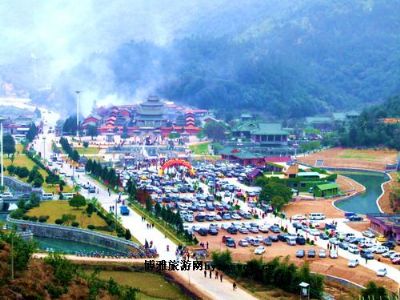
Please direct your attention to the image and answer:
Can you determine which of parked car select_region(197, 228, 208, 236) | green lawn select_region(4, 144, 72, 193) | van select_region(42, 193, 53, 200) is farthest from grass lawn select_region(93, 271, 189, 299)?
green lawn select_region(4, 144, 72, 193)

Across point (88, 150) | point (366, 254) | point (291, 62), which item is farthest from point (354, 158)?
point (291, 62)

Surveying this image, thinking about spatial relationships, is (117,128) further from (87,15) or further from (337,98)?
(87,15)

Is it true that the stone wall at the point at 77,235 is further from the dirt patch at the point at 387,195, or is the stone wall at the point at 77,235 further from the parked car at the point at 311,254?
the dirt patch at the point at 387,195

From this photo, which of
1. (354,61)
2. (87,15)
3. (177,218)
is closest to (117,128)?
(177,218)

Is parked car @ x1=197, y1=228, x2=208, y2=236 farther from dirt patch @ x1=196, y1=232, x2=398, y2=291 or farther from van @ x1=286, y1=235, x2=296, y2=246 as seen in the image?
van @ x1=286, y1=235, x2=296, y2=246

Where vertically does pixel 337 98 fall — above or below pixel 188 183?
above

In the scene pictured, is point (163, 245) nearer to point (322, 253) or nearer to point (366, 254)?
point (322, 253)
